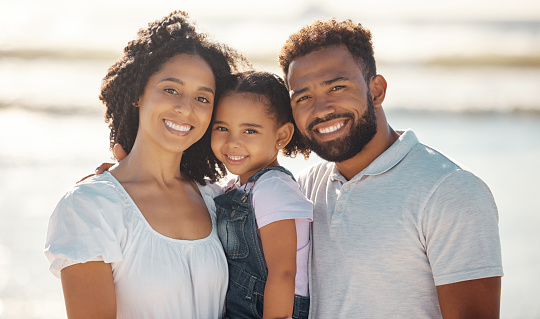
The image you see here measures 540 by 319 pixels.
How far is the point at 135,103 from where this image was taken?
3.24 m

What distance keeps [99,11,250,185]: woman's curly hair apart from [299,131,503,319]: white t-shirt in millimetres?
949

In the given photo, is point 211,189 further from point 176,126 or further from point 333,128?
point 333,128

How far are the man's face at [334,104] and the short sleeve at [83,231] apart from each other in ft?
3.75

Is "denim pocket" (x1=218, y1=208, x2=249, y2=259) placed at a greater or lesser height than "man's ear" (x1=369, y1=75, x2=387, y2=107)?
lesser

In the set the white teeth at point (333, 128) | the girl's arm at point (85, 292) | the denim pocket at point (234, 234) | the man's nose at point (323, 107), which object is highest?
the man's nose at point (323, 107)

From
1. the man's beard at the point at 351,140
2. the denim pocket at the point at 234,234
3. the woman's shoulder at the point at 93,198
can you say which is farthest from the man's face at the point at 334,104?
the woman's shoulder at the point at 93,198

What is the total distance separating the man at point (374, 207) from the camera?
8.79 feet

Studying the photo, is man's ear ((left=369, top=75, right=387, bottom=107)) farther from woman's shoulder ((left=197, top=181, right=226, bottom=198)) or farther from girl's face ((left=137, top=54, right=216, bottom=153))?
woman's shoulder ((left=197, top=181, right=226, bottom=198))

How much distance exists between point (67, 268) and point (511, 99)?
460 inches

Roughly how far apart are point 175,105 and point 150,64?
278 mm

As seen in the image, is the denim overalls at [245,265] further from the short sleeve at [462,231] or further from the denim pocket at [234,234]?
the short sleeve at [462,231]

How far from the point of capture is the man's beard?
3.18m

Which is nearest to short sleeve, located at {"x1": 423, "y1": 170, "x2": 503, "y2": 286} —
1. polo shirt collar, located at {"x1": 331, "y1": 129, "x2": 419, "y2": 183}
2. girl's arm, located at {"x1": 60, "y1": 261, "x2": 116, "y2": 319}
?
polo shirt collar, located at {"x1": 331, "y1": 129, "x2": 419, "y2": 183}

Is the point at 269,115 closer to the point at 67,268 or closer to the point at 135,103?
the point at 135,103
